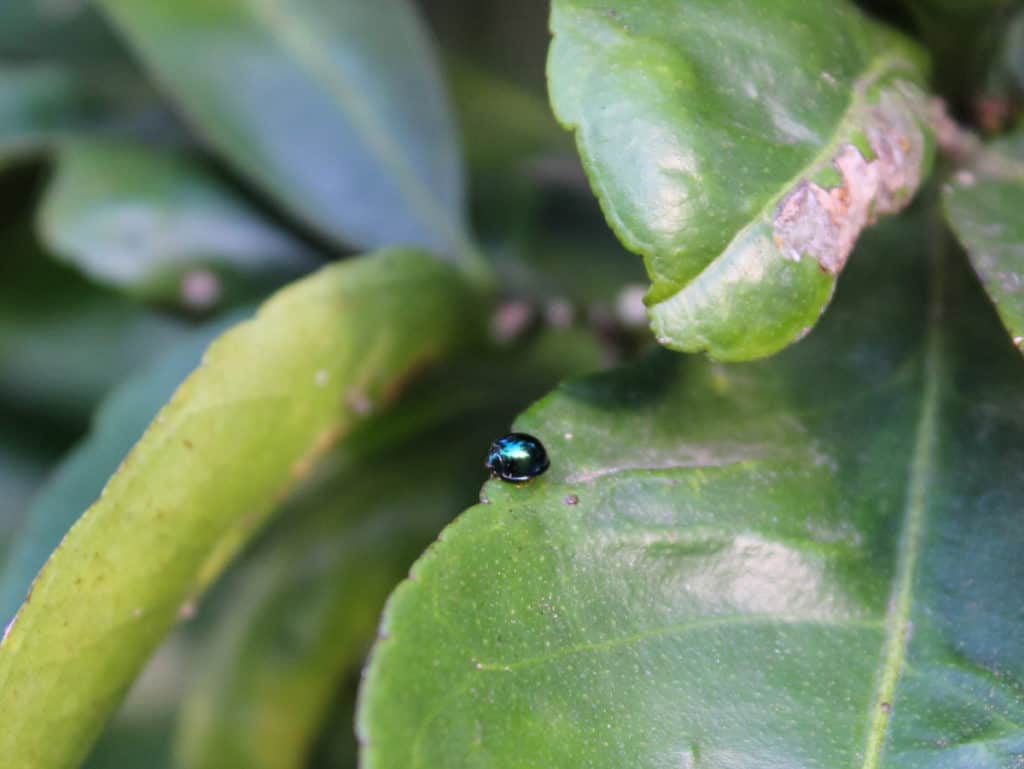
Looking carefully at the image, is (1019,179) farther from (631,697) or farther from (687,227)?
(631,697)

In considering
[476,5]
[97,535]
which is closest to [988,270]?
[97,535]

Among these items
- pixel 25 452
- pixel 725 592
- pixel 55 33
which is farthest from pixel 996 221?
pixel 55 33

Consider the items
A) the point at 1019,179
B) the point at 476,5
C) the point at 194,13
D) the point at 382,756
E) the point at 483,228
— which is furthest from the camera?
the point at 476,5

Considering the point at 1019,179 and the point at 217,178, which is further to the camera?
the point at 217,178

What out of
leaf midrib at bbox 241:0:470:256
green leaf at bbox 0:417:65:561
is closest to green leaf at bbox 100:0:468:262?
leaf midrib at bbox 241:0:470:256

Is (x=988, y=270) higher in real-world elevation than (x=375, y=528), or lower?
higher

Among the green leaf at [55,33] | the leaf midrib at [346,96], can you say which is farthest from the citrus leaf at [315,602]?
the green leaf at [55,33]

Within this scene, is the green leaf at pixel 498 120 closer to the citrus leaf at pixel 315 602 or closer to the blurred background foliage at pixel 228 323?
the blurred background foliage at pixel 228 323

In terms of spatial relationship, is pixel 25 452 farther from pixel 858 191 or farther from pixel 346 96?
pixel 858 191
